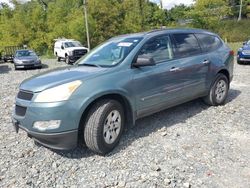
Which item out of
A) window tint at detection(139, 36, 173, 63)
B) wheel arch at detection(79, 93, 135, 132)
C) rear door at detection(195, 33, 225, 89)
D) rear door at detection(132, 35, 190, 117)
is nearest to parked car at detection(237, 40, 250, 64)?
rear door at detection(195, 33, 225, 89)

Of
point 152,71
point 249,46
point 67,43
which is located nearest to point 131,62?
point 152,71

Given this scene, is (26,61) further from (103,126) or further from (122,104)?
(103,126)

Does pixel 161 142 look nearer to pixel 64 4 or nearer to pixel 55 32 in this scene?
pixel 55 32

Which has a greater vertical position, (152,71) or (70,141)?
(152,71)

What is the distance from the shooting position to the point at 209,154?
3.88 m

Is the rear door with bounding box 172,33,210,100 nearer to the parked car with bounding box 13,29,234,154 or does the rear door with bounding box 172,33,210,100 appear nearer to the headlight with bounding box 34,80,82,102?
the parked car with bounding box 13,29,234,154

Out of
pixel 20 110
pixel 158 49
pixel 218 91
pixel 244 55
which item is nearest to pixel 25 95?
pixel 20 110

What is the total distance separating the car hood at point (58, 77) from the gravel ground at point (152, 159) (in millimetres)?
1056

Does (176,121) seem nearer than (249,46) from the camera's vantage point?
Yes

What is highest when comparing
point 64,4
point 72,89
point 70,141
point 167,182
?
point 64,4

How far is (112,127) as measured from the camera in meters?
4.04

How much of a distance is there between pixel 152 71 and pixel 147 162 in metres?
1.50

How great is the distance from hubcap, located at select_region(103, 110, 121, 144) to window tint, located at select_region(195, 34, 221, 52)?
2.66 meters

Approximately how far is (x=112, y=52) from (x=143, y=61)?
73cm
